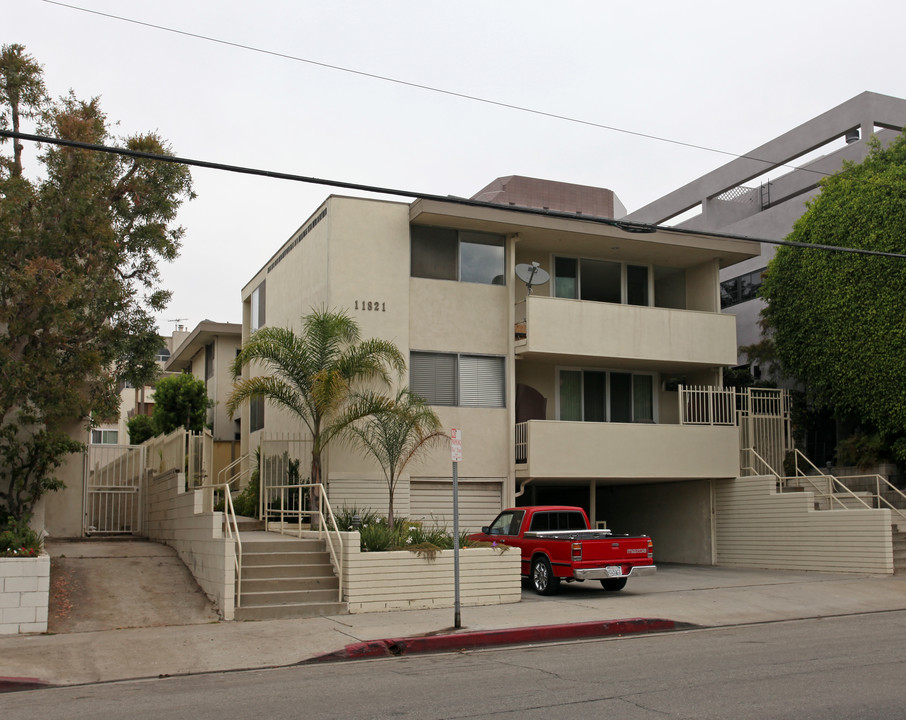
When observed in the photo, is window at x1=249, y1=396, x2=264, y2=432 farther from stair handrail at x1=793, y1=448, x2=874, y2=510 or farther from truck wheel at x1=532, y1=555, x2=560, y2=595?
stair handrail at x1=793, y1=448, x2=874, y2=510

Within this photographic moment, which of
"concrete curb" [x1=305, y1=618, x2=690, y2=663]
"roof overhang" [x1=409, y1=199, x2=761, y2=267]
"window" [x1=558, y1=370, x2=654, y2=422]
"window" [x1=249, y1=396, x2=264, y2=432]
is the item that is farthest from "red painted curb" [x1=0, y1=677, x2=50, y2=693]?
"window" [x1=558, y1=370, x2=654, y2=422]

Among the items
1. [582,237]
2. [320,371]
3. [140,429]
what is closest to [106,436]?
[140,429]

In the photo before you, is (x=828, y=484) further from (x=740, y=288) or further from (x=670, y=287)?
(x=740, y=288)

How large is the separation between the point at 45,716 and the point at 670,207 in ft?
119

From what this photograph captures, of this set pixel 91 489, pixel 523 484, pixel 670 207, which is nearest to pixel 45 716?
pixel 91 489

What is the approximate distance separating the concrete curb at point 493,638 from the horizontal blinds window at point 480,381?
9.35 meters

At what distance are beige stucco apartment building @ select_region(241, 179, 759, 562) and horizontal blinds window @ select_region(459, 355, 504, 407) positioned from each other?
0.11ft

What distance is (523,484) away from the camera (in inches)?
901

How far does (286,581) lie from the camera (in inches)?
598

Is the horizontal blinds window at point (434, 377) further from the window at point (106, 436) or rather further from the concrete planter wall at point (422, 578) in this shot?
the window at point (106, 436)

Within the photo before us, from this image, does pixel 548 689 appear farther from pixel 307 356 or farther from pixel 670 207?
pixel 670 207

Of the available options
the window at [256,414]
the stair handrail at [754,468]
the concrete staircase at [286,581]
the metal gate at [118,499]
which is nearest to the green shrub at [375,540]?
the concrete staircase at [286,581]

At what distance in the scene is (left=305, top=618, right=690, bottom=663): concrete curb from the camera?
12000 millimetres

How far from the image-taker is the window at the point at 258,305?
27.3 metres
